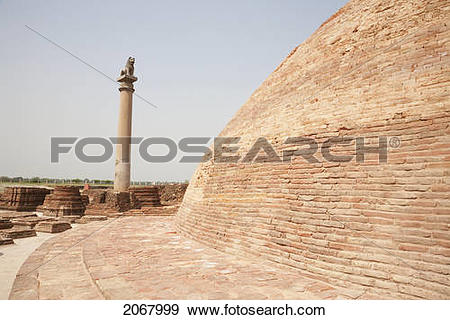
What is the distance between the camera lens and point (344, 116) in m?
4.35

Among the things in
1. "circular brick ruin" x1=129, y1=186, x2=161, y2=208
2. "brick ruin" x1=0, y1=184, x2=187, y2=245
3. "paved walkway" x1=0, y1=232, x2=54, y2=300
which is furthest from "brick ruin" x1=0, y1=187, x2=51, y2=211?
"paved walkway" x1=0, y1=232, x2=54, y2=300

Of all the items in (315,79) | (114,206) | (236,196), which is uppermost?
(315,79)

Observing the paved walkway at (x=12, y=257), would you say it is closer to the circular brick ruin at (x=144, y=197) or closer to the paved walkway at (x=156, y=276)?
the paved walkway at (x=156, y=276)

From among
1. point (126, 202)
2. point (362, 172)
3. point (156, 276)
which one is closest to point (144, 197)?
point (126, 202)

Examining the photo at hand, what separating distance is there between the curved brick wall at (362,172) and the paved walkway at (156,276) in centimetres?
32

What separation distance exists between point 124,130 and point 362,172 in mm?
15894

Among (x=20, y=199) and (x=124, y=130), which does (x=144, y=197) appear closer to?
(x=124, y=130)

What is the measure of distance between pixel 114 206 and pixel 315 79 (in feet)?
40.8

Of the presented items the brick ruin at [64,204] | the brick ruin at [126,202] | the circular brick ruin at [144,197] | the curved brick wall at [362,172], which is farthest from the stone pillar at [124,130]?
the curved brick wall at [362,172]

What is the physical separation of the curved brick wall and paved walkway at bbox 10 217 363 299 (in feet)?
1.04

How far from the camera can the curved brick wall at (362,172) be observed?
3.24 m

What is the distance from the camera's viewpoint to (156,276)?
4016mm
